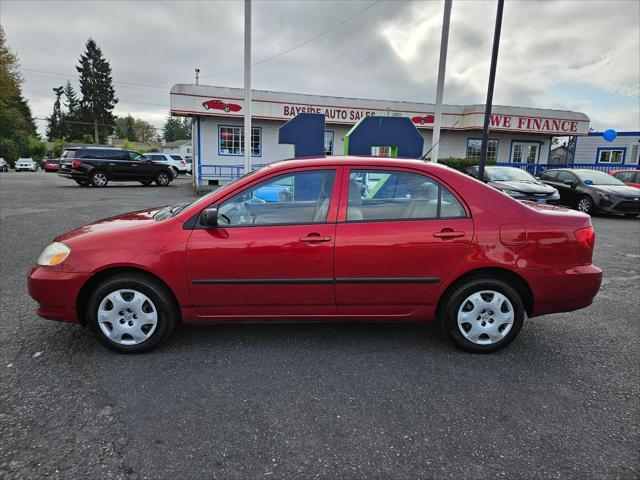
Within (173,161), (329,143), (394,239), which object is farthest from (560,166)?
(173,161)

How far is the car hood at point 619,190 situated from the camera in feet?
40.0

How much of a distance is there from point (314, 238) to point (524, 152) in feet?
78.7

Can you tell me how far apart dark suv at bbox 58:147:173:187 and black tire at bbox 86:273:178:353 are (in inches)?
725

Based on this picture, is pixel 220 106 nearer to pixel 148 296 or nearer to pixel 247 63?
pixel 247 63

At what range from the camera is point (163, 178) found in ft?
68.8

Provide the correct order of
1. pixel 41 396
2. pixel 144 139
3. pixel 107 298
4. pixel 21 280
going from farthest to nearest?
1. pixel 144 139
2. pixel 21 280
3. pixel 107 298
4. pixel 41 396

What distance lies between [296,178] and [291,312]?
3.56ft

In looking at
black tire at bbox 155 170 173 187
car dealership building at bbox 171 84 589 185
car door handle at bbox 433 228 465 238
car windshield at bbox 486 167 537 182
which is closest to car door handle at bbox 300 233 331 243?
car door handle at bbox 433 228 465 238

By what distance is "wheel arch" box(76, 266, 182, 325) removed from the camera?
10.5 feet

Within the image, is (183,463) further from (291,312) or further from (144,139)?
(144,139)

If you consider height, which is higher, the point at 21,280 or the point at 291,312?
the point at 291,312

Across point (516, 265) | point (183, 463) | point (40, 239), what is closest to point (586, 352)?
point (516, 265)

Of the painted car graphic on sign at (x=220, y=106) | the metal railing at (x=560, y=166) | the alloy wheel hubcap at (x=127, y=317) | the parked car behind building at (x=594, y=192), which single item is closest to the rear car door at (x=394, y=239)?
the alloy wheel hubcap at (x=127, y=317)

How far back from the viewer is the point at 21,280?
506 cm
